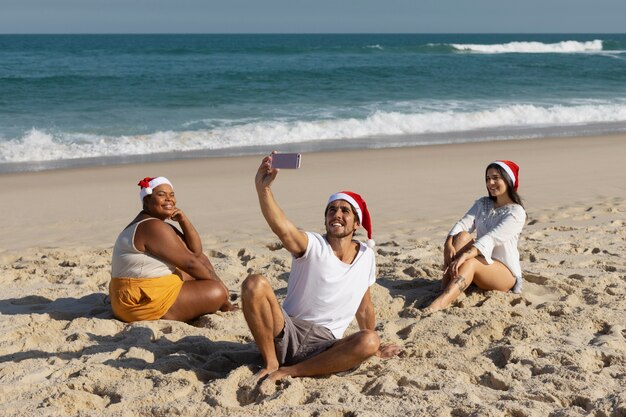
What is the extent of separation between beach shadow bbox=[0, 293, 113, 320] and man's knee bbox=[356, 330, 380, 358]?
6.72ft

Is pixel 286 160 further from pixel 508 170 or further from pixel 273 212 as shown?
pixel 508 170

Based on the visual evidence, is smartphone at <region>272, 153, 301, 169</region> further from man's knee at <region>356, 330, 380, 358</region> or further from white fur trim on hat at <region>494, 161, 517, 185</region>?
white fur trim on hat at <region>494, 161, 517, 185</region>

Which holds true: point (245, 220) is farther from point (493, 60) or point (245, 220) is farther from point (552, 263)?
point (493, 60)

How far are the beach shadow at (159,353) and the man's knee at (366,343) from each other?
2.27ft

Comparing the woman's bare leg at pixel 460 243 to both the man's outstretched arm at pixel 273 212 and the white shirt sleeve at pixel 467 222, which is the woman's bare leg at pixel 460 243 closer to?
the white shirt sleeve at pixel 467 222

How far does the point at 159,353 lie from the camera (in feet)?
16.3

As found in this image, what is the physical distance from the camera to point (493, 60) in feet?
133

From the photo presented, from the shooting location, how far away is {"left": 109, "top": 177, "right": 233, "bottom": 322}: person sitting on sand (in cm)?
546

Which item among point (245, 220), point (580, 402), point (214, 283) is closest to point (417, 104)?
point (245, 220)

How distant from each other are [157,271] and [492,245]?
7.76 feet

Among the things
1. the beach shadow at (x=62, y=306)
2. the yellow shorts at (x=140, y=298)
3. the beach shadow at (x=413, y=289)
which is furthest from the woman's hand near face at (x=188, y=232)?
the beach shadow at (x=413, y=289)

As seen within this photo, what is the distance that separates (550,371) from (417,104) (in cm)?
1775

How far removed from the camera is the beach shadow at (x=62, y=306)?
584 cm

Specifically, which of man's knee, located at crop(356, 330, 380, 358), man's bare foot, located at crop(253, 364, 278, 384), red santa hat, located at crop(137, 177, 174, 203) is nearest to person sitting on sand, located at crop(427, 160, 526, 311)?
man's knee, located at crop(356, 330, 380, 358)
